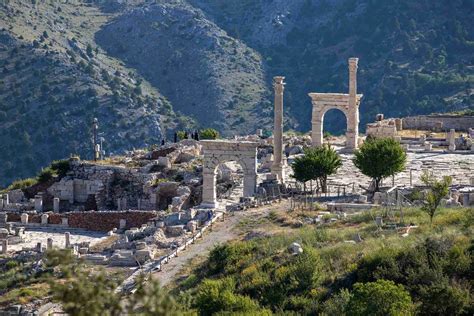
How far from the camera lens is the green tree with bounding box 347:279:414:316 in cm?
3095

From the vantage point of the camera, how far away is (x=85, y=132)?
4385 inches

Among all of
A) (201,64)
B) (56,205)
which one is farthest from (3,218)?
(201,64)

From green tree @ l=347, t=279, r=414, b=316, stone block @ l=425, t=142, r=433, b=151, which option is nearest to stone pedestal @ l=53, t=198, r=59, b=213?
stone block @ l=425, t=142, r=433, b=151

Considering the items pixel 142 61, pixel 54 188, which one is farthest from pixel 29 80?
pixel 54 188

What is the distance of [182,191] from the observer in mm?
59438

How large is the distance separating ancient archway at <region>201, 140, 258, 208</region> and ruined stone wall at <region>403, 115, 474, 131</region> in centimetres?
2571

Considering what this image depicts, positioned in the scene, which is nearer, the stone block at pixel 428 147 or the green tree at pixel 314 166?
the green tree at pixel 314 166

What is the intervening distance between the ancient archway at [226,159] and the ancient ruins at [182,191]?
41 millimetres

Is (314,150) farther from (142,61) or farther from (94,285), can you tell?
(142,61)

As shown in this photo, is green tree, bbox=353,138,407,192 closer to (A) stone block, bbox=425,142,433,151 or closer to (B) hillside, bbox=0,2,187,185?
(A) stone block, bbox=425,142,433,151

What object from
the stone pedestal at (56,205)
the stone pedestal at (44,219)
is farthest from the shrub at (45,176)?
the stone pedestal at (44,219)

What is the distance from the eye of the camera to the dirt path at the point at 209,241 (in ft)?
140

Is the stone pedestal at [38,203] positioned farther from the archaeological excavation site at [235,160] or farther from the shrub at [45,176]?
the shrub at [45,176]

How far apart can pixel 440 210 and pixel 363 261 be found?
817cm
